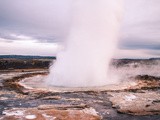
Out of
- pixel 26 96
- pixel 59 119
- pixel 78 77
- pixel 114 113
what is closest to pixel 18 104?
pixel 26 96

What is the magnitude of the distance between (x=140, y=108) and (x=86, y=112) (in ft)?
8.91

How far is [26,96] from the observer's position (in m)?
16.0

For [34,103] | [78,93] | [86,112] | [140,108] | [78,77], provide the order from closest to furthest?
[86,112] → [140,108] → [34,103] → [78,93] → [78,77]

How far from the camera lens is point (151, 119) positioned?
11.3m

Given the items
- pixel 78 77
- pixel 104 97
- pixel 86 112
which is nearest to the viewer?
pixel 86 112

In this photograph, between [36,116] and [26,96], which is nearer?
[36,116]

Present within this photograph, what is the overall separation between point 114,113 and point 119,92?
18.4 feet

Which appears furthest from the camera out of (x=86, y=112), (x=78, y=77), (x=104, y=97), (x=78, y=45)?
(x=78, y=45)

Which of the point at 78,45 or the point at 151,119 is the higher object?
the point at 78,45

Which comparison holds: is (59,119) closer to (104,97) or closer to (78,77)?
(104,97)

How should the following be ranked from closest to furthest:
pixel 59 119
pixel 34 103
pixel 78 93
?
pixel 59 119 → pixel 34 103 → pixel 78 93

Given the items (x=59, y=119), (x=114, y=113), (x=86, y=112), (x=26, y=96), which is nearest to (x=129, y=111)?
(x=114, y=113)

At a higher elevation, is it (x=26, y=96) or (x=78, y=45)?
(x=78, y=45)

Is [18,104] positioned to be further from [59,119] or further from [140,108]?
[140,108]
